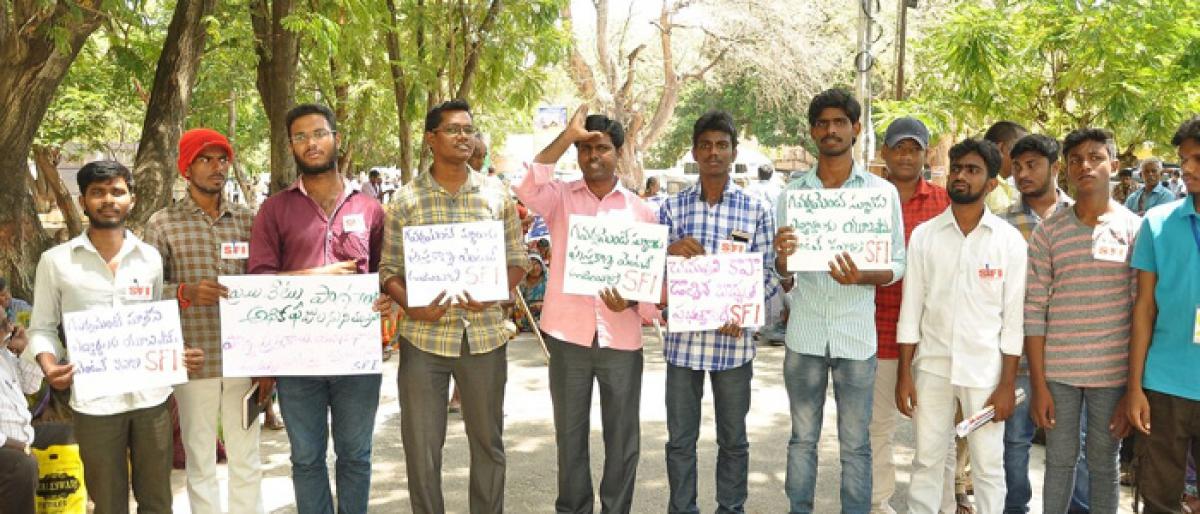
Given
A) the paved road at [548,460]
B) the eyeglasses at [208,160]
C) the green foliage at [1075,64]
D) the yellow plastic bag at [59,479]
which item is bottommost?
the paved road at [548,460]

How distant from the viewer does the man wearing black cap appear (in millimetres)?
4887

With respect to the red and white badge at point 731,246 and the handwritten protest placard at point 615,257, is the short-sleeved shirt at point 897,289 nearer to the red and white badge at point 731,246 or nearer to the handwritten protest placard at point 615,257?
the red and white badge at point 731,246

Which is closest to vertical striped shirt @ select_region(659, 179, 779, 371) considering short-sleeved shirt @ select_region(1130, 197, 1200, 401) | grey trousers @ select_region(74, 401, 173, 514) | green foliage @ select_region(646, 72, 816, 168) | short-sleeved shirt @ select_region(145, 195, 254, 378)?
short-sleeved shirt @ select_region(1130, 197, 1200, 401)

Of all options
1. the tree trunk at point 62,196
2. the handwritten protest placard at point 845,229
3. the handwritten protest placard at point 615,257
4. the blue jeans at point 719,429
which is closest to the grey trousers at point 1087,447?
the handwritten protest placard at point 845,229

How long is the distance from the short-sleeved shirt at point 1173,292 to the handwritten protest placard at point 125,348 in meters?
4.34

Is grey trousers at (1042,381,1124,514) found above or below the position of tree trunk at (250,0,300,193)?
below

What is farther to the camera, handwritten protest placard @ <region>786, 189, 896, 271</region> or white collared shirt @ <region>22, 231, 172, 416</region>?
handwritten protest placard @ <region>786, 189, 896, 271</region>

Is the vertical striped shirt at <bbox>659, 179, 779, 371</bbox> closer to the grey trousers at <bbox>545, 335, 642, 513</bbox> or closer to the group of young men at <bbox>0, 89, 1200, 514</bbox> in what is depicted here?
the group of young men at <bbox>0, 89, 1200, 514</bbox>

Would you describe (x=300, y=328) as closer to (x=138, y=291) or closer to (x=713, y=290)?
(x=138, y=291)

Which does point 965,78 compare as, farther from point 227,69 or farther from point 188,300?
point 227,69

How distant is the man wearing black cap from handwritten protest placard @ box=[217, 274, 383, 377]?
8.80ft

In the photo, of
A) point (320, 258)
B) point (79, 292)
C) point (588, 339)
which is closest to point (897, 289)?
point (588, 339)

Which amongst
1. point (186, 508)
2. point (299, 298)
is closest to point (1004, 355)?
point (299, 298)

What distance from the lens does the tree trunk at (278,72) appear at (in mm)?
9570
